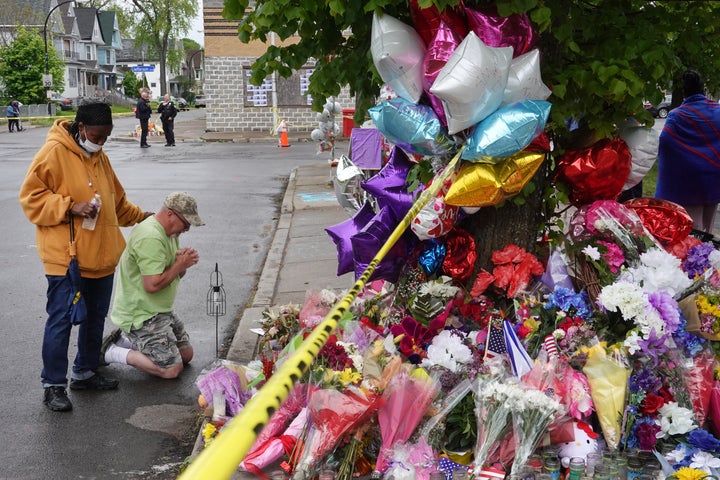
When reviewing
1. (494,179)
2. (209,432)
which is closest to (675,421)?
(494,179)

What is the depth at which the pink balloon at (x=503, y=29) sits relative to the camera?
171 inches

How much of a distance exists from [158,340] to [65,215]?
45.0 inches

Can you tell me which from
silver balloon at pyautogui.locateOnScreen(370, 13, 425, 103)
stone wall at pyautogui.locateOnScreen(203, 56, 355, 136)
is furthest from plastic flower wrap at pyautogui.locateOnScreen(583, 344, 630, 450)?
stone wall at pyautogui.locateOnScreen(203, 56, 355, 136)

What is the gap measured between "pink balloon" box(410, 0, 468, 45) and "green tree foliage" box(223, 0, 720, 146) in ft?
0.46

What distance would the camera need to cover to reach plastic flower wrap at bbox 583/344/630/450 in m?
3.91

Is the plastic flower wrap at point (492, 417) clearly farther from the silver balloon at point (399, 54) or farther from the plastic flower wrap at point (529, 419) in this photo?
the silver balloon at point (399, 54)

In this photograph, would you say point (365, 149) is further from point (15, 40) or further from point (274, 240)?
point (15, 40)

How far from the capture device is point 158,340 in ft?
19.1

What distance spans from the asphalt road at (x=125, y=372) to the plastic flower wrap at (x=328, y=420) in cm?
96

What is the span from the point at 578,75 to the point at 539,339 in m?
1.39

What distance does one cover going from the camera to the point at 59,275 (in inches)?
204

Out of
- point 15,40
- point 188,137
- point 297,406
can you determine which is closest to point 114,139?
point 188,137

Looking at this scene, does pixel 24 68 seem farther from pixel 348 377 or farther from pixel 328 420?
pixel 328 420

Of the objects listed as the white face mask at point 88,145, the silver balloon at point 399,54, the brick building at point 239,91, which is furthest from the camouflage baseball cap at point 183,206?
the brick building at point 239,91
